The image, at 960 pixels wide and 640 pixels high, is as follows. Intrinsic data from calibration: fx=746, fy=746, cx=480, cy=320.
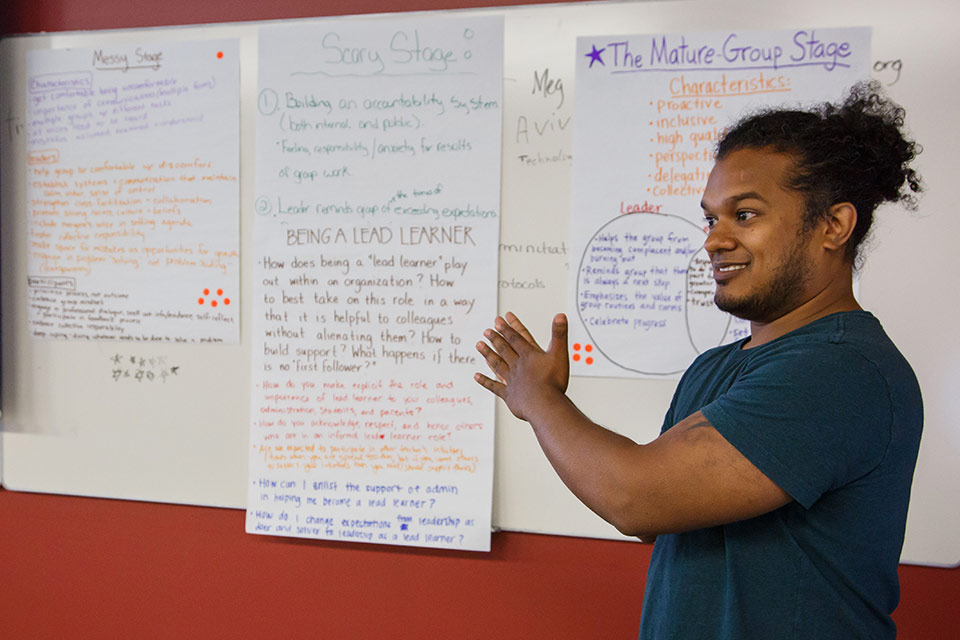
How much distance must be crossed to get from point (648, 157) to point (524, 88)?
Answer: 325 mm

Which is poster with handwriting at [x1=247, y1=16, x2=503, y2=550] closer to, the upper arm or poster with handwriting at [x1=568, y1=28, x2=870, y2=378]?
poster with handwriting at [x1=568, y1=28, x2=870, y2=378]

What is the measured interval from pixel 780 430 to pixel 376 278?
1.14 meters

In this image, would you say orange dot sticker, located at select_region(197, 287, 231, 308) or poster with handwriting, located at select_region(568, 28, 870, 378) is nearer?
poster with handwriting, located at select_region(568, 28, 870, 378)

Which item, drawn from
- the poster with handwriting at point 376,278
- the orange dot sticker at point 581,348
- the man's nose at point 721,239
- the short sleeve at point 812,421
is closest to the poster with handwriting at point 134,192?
the poster with handwriting at point 376,278

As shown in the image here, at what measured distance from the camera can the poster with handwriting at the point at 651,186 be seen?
1.62 metres

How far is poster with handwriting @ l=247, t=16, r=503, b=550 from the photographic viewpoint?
1734 millimetres

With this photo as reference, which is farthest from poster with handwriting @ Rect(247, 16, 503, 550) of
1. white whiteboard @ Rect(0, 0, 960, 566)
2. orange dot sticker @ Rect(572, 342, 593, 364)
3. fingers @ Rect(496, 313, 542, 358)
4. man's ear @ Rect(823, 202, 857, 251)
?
man's ear @ Rect(823, 202, 857, 251)

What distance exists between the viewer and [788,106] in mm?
1575

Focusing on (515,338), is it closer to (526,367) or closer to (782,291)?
(526,367)

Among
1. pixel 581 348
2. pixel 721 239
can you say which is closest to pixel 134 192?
pixel 581 348

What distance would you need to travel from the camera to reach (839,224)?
37.5 inches

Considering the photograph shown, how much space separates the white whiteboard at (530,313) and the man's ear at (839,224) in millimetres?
727

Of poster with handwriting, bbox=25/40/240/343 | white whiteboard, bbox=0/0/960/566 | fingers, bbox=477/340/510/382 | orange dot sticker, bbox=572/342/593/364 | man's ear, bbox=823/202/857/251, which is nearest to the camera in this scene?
man's ear, bbox=823/202/857/251

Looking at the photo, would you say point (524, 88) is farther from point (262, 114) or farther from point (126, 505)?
point (126, 505)
